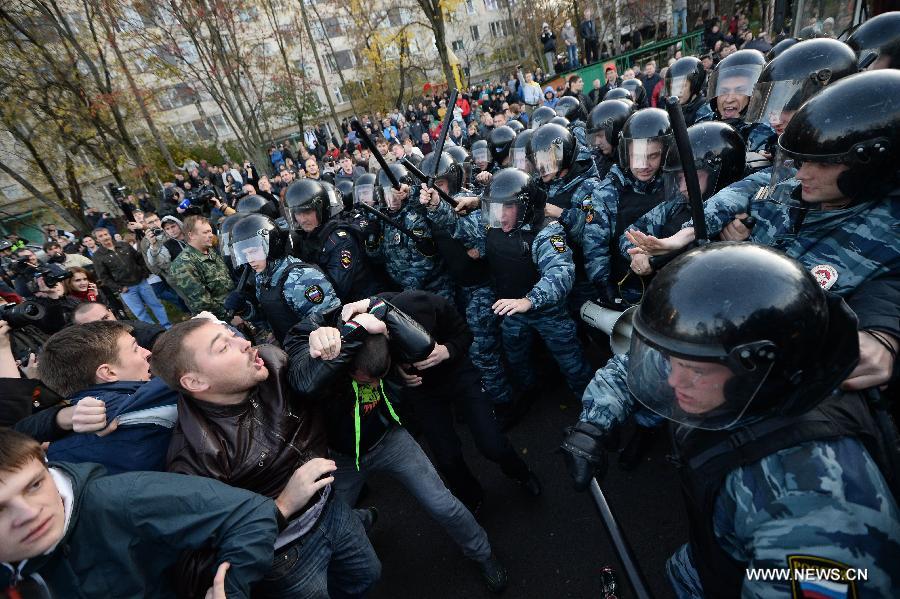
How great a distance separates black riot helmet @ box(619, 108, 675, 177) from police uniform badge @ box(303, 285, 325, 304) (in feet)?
9.01

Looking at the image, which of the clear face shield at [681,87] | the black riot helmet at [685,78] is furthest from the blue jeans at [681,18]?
the clear face shield at [681,87]

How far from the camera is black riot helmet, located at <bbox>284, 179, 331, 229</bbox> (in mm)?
4547

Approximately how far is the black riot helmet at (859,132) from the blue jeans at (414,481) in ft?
8.17

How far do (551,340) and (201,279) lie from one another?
15.4ft

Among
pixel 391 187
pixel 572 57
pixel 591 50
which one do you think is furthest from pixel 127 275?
pixel 572 57

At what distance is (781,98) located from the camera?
3.32 meters

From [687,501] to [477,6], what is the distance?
49.1 meters

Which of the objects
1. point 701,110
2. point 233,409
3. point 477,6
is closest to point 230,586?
point 233,409

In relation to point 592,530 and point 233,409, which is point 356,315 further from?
point 592,530

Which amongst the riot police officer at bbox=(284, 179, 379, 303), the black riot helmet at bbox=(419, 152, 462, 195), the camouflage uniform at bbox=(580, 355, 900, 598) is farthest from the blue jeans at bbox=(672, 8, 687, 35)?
the camouflage uniform at bbox=(580, 355, 900, 598)

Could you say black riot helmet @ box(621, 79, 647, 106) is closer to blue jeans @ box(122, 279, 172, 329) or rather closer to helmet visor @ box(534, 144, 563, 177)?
helmet visor @ box(534, 144, 563, 177)

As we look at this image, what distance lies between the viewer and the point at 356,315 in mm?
2186

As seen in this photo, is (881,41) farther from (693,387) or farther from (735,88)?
(693,387)

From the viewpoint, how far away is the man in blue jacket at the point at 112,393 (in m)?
1.98
